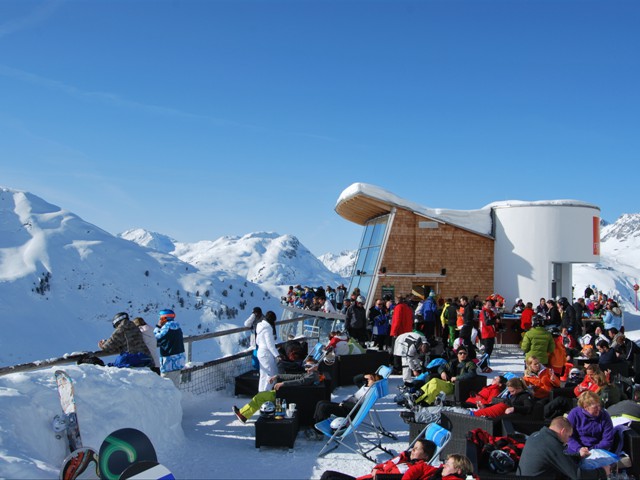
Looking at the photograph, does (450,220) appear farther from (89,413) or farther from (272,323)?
(89,413)

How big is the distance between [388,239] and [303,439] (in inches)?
566

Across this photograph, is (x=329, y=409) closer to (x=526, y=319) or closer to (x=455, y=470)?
(x=455, y=470)

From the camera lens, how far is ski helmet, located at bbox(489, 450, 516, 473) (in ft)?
16.9

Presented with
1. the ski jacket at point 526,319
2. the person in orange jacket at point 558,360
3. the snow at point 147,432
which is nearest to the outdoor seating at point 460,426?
the snow at point 147,432

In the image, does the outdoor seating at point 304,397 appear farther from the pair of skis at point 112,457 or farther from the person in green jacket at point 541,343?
the person in green jacket at point 541,343

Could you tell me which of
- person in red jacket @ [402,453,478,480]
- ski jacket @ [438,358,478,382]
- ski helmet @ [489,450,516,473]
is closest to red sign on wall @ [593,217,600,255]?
ski jacket @ [438,358,478,382]

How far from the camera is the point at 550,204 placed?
21234mm

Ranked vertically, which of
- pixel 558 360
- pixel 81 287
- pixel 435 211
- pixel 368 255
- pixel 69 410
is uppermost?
pixel 435 211

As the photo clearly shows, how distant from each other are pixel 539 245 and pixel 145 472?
19.5 m

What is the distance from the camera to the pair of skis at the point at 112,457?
13.2ft

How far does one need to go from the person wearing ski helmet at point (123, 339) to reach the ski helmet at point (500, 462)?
452 centimetres

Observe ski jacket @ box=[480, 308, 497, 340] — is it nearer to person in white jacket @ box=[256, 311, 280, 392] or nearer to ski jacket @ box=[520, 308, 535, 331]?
ski jacket @ box=[520, 308, 535, 331]

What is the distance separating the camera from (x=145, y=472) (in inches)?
157

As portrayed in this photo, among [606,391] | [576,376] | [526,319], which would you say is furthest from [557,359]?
[526,319]
